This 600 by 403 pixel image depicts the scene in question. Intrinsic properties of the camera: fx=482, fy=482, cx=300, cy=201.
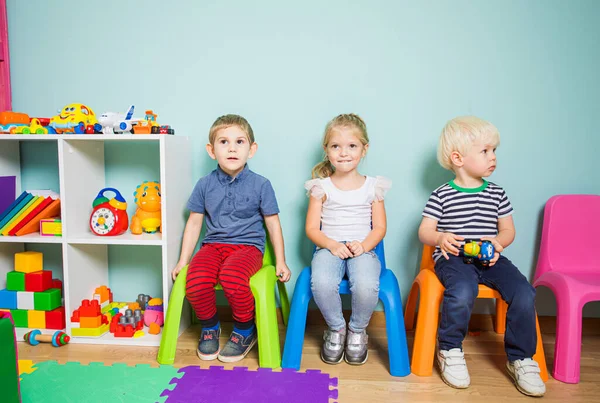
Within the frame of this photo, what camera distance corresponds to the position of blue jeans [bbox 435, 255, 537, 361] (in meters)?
1.57

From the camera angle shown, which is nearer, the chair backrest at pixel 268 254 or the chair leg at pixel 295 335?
the chair leg at pixel 295 335

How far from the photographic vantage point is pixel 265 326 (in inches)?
66.7

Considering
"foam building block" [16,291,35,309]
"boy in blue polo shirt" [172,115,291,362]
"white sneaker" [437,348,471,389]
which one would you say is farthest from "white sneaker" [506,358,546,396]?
"foam building block" [16,291,35,309]

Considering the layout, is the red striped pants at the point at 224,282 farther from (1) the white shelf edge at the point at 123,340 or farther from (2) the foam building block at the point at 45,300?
(2) the foam building block at the point at 45,300

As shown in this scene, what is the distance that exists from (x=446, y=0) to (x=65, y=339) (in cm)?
205

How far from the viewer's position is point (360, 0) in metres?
2.04

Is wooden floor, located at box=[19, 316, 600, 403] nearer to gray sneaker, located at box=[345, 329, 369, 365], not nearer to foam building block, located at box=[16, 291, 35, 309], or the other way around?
gray sneaker, located at box=[345, 329, 369, 365]

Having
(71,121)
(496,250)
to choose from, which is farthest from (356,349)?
(71,121)

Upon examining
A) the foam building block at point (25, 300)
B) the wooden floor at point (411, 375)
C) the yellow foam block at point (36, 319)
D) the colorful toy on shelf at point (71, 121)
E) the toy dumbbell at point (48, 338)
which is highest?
the colorful toy on shelf at point (71, 121)

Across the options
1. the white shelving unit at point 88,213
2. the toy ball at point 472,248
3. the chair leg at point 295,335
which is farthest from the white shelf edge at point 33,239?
the toy ball at point 472,248

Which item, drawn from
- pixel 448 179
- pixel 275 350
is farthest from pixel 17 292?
pixel 448 179

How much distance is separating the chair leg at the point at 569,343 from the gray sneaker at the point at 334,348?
73cm

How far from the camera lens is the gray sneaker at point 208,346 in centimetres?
177

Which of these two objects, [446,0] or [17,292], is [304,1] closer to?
[446,0]
